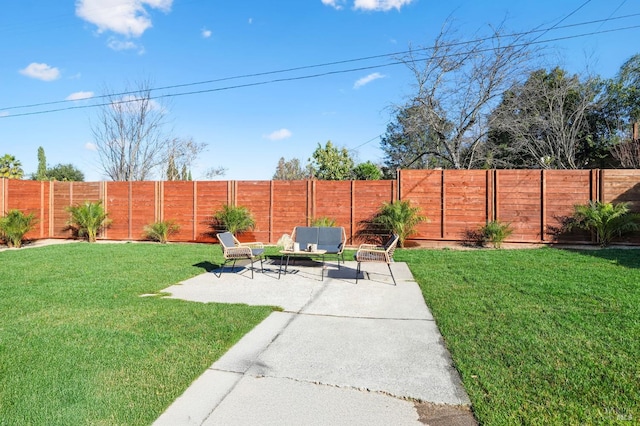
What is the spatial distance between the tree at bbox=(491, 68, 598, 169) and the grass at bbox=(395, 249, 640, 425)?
11.9 m

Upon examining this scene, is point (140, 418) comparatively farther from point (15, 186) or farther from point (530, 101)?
point (530, 101)

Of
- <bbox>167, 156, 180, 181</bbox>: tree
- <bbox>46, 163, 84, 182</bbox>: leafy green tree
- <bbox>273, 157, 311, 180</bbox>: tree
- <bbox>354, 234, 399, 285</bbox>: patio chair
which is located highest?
<bbox>273, 157, 311, 180</bbox>: tree

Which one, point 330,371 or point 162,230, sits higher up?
point 162,230

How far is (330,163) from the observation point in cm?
2919

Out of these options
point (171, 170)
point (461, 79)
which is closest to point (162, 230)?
point (461, 79)

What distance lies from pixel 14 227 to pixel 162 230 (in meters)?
4.40

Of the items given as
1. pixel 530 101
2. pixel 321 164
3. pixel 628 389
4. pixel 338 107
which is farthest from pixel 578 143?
pixel 628 389

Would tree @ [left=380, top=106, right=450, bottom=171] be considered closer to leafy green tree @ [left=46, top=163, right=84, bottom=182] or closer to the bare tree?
the bare tree

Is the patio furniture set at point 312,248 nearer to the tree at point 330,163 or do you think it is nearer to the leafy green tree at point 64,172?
the tree at point 330,163

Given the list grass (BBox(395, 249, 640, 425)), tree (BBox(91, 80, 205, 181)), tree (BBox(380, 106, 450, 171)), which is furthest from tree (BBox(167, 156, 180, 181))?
grass (BBox(395, 249, 640, 425))

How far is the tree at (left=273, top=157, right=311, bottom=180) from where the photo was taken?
39344 millimetres

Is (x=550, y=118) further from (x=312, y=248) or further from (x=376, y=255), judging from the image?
(x=312, y=248)

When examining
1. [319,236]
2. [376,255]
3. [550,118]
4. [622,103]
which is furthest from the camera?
[622,103]

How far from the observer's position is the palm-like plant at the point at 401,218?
10.8 metres
